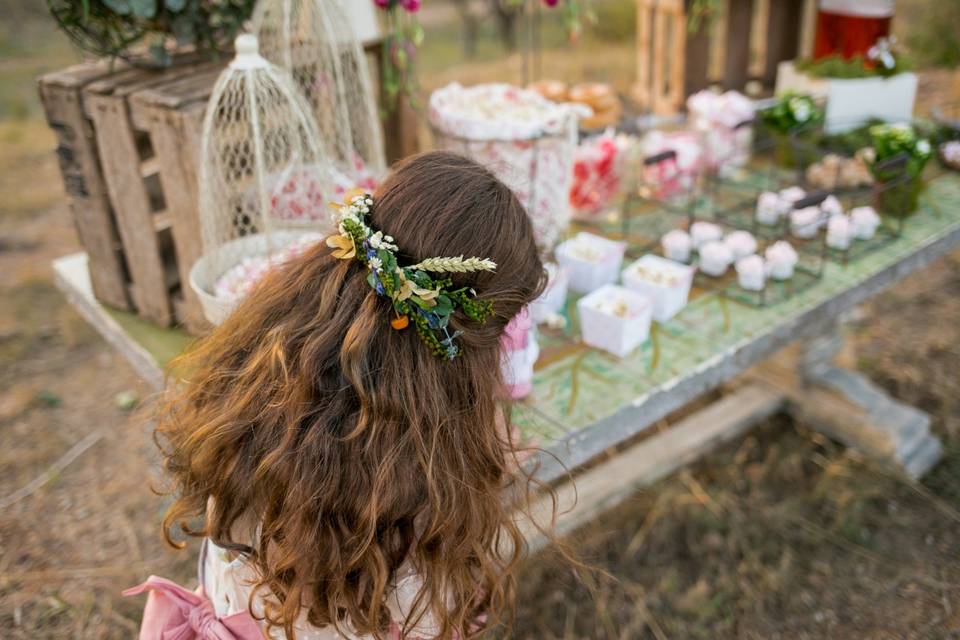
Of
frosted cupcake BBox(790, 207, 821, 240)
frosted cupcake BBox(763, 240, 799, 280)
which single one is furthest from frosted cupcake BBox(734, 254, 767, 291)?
frosted cupcake BBox(790, 207, 821, 240)

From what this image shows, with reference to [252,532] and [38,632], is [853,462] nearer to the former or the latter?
[252,532]

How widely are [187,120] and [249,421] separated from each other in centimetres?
72

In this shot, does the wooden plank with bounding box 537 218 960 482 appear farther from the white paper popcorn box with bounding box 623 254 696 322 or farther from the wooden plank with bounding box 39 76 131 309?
the wooden plank with bounding box 39 76 131 309

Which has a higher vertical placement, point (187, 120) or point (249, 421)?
point (187, 120)

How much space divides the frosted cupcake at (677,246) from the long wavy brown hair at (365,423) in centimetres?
83

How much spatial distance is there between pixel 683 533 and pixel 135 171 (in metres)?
1.68

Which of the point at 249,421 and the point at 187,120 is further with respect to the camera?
the point at 187,120

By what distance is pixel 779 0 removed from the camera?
292 cm

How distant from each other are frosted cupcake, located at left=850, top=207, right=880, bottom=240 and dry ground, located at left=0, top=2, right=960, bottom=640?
828mm

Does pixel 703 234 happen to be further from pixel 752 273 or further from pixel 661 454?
pixel 661 454

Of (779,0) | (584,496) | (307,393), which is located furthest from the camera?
(779,0)

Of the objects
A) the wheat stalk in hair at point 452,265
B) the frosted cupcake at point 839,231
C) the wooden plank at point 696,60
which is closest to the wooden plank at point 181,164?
the wheat stalk in hair at point 452,265

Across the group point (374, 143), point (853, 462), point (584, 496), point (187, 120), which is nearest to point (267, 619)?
point (187, 120)

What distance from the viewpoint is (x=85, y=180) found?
1713 millimetres
